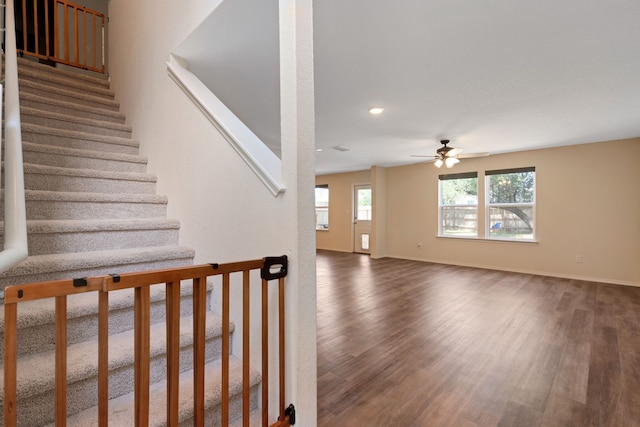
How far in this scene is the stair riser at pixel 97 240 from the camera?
5.11 feet

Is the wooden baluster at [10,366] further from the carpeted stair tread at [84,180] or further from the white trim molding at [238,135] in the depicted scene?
the carpeted stair tread at [84,180]

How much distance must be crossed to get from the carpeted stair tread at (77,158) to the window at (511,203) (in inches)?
236

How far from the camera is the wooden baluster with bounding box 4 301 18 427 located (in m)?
0.68

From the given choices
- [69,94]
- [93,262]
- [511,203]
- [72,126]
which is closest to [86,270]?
[93,262]

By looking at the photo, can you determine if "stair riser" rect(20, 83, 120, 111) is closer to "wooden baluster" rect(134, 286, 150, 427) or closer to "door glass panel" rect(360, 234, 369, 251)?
"wooden baluster" rect(134, 286, 150, 427)

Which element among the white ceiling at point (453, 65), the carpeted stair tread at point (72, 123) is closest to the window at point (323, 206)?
the white ceiling at point (453, 65)

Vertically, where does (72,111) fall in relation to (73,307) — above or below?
above

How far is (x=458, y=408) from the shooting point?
5.75ft

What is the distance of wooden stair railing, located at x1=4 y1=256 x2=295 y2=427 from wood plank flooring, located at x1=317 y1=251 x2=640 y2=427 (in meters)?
0.89

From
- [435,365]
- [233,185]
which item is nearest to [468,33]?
[233,185]

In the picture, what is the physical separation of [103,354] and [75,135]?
87.2 inches

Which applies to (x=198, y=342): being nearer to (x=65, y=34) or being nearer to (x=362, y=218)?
(x=65, y=34)

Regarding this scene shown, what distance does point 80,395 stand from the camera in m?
1.14

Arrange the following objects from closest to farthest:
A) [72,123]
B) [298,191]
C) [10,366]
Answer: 1. [10,366]
2. [298,191]
3. [72,123]
